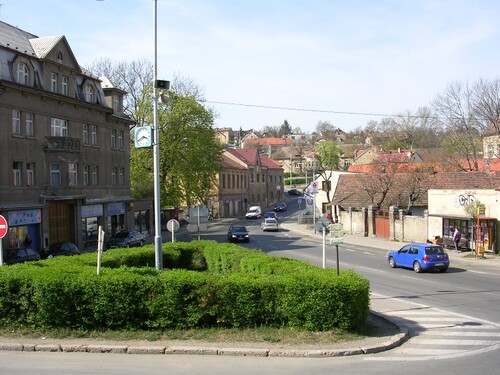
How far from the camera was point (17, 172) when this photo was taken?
108 feet

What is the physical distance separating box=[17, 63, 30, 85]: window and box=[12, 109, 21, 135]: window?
1.83m

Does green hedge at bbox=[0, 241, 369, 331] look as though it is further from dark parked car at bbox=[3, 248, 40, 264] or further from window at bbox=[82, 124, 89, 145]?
window at bbox=[82, 124, 89, 145]

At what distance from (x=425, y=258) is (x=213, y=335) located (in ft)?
58.2

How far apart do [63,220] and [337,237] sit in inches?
1096

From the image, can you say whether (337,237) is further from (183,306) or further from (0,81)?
(0,81)

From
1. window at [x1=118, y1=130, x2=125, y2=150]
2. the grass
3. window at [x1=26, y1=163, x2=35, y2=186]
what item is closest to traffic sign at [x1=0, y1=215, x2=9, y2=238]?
the grass

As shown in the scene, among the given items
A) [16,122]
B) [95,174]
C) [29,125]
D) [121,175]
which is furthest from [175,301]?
[121,175]

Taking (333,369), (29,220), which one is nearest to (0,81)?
(29,220)

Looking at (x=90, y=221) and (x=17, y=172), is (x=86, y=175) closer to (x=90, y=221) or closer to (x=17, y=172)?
(x=90, y=221)

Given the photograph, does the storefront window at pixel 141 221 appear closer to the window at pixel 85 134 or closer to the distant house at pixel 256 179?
the window at pixel 85 134

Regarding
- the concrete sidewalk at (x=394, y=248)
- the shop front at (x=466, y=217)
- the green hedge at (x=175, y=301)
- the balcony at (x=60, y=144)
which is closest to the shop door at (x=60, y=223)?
the balcony at (x=60, y=144)

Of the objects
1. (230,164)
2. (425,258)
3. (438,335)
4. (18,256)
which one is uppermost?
(230,164)

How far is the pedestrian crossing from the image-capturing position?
10898 mm

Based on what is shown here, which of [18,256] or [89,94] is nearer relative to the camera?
[18,256]
